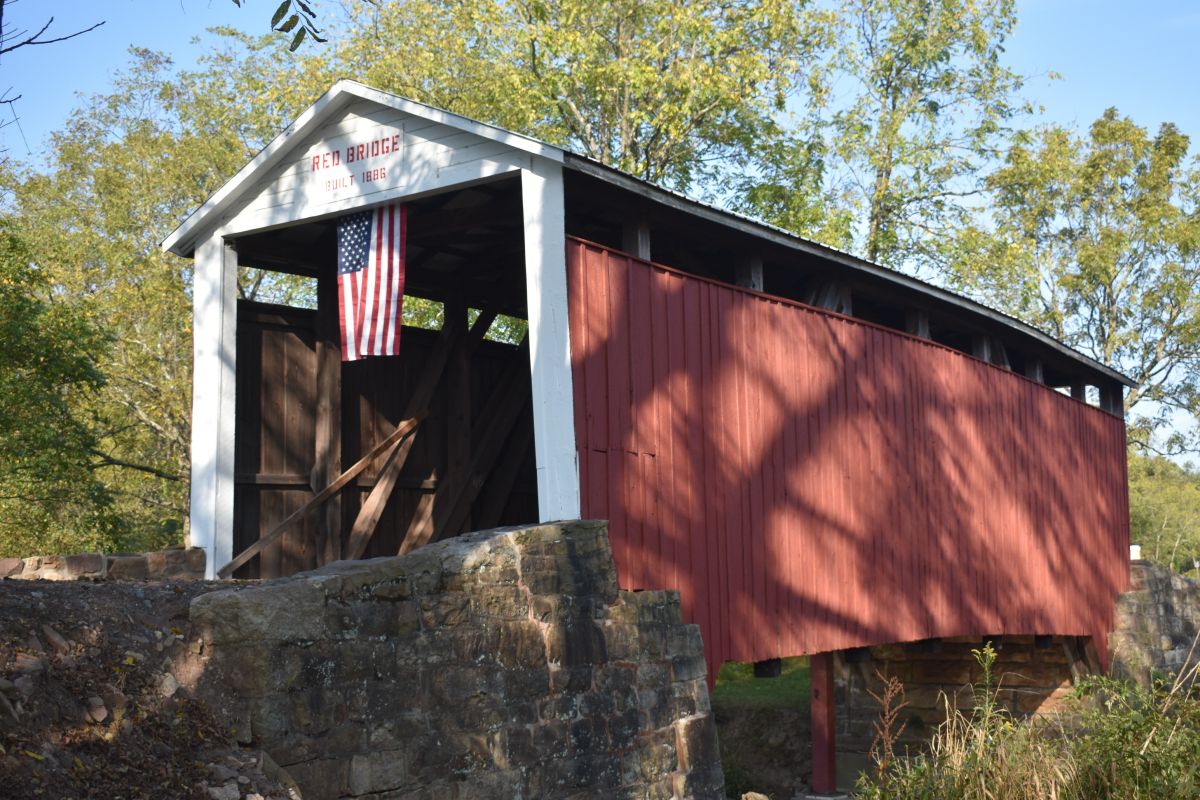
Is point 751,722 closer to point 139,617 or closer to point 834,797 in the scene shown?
point 834,797

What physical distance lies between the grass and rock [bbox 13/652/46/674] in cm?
1297

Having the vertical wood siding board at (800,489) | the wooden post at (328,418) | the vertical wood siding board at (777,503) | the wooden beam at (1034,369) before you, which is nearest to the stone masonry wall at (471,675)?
the vertical wood siding board at (777,503)

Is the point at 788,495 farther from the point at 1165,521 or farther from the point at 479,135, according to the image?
the point at 1165,521

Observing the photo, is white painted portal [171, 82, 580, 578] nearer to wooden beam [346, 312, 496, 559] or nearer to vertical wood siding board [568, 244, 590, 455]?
vertical wood siding board [568, 244, 590, 455]

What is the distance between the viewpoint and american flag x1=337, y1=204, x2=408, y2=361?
28.7ft

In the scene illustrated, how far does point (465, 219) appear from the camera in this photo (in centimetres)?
937

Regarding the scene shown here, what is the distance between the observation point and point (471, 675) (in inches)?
253

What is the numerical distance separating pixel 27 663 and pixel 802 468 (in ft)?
21.0

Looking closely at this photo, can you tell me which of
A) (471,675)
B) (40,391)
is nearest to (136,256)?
(40,391)

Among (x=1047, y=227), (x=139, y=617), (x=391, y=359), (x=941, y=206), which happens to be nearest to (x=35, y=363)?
(x=391, y=359)

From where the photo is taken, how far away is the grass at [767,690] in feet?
60.3

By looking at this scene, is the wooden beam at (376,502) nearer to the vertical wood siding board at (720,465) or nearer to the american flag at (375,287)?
the american flag at (375,287)

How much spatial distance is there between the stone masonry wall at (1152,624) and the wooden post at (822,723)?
159 inches

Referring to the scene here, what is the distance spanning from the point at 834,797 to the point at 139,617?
10881 millimetres
